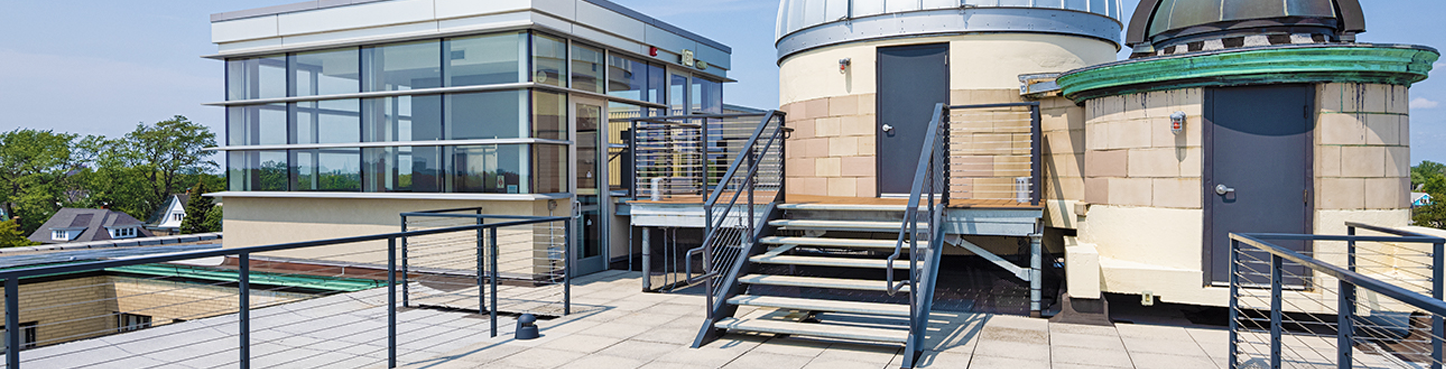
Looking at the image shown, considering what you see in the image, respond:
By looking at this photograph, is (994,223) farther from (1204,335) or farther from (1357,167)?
(1357,167)

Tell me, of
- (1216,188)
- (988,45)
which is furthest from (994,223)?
(988,45)

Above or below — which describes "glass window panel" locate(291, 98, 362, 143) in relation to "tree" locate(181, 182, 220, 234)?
above

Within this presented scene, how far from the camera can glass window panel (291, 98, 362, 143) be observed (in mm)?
12398

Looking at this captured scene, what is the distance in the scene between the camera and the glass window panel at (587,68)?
11758 millimetres

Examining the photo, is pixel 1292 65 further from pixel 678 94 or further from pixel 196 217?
pixel 196 217

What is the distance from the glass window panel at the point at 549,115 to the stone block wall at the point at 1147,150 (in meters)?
6.86

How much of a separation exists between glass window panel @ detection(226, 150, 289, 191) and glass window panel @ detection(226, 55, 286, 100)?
3.08 ft

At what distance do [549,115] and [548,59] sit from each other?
0.77 metres

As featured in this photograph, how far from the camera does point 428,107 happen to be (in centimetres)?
1171

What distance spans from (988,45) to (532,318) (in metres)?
6.28

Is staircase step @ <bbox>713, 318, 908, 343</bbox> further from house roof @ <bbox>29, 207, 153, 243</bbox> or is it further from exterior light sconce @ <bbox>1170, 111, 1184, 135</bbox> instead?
house roof @ <bbox>29, 207, 153, 243</bbox>

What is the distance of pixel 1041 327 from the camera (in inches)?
296

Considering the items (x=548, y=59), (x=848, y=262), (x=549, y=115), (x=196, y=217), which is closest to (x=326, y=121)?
(x=549, y=115)

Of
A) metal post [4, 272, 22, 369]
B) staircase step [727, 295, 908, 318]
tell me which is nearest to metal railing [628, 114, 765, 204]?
staircase step [727, 295, 908, 318]
